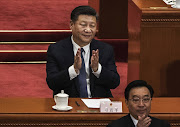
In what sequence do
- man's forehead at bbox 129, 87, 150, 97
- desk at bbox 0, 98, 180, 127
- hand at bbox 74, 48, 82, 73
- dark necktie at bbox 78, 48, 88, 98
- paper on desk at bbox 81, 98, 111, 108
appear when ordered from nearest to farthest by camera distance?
man's forehead at bbox 129, 87, 150, 97 → desk at bbox 0, 98, 180, 127 → paper on desk at bbox 81, 98, 111, 108 → hand at bbox 74, 48, 82, 73 → dark necktie at bbox 78, 48, 88, 98

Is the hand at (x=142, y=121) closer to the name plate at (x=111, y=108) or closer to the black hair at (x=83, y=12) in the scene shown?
the name plate at (x=111, y=108)

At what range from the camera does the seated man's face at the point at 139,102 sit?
277cm

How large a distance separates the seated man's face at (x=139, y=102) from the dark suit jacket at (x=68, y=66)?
0.84 m

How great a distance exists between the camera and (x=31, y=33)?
626 cm

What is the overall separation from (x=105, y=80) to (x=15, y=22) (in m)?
3.16

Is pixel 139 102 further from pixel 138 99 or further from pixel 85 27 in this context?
pixel 85 27

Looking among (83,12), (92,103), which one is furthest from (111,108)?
(83,12)

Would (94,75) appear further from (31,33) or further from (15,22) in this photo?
(15,22)

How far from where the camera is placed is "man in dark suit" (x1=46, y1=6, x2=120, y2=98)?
363cm

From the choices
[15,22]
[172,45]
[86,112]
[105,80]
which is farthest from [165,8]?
[15,22]

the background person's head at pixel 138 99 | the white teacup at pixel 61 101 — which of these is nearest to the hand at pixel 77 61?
the white teacup at pixel 61 101

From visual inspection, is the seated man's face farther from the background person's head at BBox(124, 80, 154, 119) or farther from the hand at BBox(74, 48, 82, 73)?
the hand at BBox(74, 48, 82, 73)

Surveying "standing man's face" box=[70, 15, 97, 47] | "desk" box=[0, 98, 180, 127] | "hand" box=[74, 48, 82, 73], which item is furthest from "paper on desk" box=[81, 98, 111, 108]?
"standing man's face" box=[70, 15, 97, 47]

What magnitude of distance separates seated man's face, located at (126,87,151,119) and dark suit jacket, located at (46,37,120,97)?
33.2 inches
